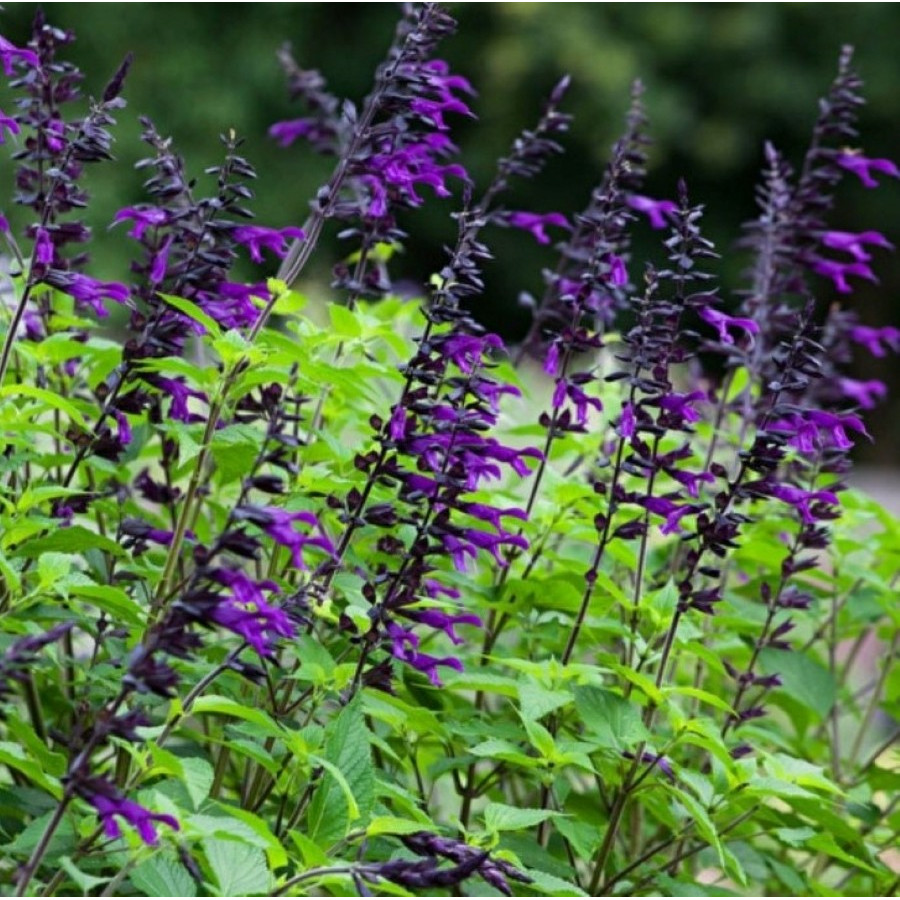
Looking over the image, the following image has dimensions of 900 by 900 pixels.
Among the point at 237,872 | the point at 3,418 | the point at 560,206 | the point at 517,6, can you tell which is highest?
the point at 517,6

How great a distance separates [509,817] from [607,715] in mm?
309

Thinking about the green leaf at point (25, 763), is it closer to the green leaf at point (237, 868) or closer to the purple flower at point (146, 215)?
the green leaf at point (237, 868)

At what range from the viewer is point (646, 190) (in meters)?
21.5

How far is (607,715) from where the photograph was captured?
7.82 ft

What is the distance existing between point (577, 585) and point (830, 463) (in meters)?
0.61

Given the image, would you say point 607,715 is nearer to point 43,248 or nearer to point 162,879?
point 162,879

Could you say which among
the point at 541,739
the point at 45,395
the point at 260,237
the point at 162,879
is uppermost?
the point at 260,237

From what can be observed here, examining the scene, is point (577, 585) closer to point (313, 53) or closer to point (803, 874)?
point (803, 874)

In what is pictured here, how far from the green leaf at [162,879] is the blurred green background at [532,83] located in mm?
16607

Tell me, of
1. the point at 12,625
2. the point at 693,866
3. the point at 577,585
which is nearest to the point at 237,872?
the point at 12,625

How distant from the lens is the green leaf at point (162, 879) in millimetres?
1785

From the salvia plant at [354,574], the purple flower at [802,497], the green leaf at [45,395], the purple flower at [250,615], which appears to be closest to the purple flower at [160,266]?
the salvia plant at [354,574]

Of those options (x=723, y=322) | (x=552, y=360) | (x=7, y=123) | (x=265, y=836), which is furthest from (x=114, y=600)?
(x=723, y=322)

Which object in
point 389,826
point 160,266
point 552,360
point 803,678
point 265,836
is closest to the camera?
point 265,836
